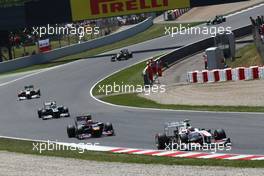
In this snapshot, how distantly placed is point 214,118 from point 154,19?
62.5m

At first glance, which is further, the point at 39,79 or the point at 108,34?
the point at 108,34

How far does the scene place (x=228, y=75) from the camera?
1411 inches

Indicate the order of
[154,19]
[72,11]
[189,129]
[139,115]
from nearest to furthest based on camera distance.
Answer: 1. [189,129]
2. [139,115]
3. [72,11]
4. [154,19]

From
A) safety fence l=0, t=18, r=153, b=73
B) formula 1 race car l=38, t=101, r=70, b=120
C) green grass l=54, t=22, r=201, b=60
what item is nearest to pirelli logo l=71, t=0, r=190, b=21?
green grass l=54, t=22, r=201, b=60

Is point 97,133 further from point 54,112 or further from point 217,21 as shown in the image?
point 217,21

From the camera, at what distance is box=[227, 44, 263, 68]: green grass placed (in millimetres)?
39769

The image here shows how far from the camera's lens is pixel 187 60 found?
49.2 m

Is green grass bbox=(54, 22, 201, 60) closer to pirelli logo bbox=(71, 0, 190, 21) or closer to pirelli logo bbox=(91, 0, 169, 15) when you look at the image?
pirelli logo bbox=(71, 0, 190, 21)

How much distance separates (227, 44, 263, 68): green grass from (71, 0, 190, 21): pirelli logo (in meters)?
10.1

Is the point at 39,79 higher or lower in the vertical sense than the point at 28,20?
lower

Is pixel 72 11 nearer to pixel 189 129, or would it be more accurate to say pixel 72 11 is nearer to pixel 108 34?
pixel 108 34

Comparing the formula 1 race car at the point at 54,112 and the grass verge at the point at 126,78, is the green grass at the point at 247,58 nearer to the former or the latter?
the grass verge at the point at 126,78

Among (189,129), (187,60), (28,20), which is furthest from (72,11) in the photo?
(189,129)

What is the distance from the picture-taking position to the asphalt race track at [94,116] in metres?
21.1
